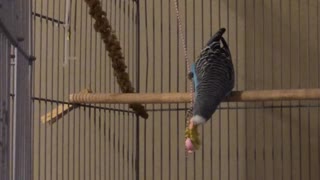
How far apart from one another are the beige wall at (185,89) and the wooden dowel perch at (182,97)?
0.34 m

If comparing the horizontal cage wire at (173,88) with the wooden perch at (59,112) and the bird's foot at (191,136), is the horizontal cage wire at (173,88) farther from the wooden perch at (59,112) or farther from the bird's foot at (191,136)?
the bird's foot at (191,136)

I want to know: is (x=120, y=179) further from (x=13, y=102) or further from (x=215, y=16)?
(x=13, y=102)

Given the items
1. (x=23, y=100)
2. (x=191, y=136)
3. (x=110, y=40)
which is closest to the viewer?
(x=23, y=100)

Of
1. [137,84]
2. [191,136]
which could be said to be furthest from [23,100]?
[137,84]

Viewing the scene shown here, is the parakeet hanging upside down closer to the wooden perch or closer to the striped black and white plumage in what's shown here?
the striped black and white plumage

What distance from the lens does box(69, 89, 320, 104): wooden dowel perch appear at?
1.13 meters

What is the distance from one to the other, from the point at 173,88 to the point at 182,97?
47cm

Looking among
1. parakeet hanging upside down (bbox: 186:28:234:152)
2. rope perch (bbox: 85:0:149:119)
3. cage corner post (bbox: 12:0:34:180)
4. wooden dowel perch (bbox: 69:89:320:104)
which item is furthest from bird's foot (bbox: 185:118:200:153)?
cage corner post (bbox: 12:0:34:180)

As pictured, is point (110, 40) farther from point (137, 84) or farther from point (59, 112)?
point (137, 84)

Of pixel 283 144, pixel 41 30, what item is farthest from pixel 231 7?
pixel 41 30

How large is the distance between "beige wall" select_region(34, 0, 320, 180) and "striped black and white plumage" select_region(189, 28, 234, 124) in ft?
1.47

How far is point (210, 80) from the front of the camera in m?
1.09

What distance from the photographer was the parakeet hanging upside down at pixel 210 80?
1059 millimetres

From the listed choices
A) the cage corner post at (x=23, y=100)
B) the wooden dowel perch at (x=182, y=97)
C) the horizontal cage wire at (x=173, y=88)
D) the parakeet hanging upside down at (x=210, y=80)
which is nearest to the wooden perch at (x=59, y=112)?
the wooden dowel perch at (x=182, y=97)
